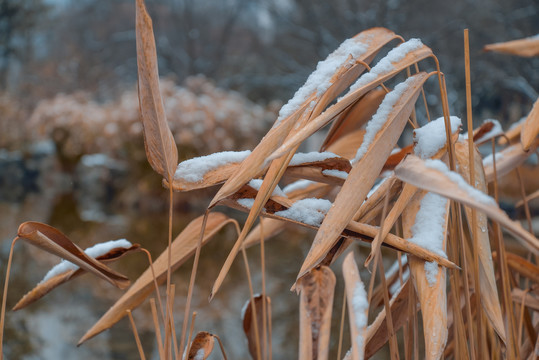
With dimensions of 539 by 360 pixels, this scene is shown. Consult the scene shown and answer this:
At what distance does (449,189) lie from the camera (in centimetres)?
23

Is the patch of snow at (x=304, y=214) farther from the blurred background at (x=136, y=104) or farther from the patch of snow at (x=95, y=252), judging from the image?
the blurred background at (x=136, y=104)

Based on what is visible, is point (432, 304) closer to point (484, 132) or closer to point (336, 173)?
point (336, 173)

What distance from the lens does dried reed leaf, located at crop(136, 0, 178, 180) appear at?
0.30m

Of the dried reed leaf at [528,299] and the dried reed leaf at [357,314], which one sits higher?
the dried reed leaf at [528,299]

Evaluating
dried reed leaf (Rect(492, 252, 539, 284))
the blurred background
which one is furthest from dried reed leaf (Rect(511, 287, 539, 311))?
the blurred background

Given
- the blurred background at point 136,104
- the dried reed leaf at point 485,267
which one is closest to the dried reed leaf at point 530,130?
the dried reed leaf at point 485,267

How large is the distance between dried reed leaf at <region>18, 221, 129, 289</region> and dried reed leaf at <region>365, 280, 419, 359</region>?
18 cm

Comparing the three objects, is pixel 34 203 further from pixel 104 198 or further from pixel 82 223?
pixel 82 223

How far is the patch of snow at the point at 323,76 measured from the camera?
1.17ft

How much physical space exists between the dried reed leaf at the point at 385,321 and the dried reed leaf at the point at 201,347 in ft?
0.37

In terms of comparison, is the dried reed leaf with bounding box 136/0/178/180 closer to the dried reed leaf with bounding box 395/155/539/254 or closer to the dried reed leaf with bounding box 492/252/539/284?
the dried reed leaf with bounding box 395/155/539/254

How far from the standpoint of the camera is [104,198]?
194 inches

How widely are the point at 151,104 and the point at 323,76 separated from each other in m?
0.11

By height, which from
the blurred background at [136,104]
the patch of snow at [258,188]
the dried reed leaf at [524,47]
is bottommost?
the patch of snow at [258,188]
